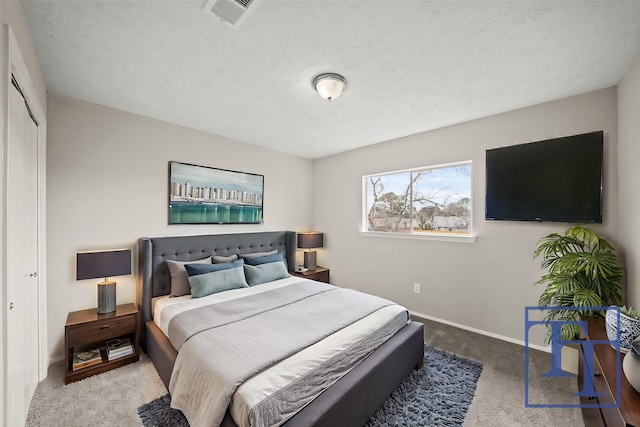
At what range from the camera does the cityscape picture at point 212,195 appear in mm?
3228

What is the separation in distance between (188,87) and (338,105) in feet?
4.56

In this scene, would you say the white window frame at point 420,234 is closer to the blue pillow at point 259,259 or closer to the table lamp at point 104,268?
the blue pillow at point 259,259

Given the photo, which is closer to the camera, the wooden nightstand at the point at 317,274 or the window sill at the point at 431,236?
the window sill at the point at 431,236

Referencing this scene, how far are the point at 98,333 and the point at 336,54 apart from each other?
10.1 feet

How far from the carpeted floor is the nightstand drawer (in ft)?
1.03

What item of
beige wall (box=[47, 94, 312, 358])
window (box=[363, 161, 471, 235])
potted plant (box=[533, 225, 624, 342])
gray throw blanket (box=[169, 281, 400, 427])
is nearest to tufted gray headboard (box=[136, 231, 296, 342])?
beige wall (box=[47, 94, 312, 358])

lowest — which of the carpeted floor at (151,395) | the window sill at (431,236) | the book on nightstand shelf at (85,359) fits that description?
the carpeted floor at (151,395)

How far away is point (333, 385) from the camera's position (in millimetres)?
1628

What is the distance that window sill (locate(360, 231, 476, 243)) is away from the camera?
3125mm

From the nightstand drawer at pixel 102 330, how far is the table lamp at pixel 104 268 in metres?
0.17

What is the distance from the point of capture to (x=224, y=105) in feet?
8.80

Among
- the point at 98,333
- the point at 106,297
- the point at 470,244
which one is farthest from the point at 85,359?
the point at 470,244

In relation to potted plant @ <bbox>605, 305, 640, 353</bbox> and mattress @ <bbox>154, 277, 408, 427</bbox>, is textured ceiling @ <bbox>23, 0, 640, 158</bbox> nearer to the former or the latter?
potted plant @ <bbox>605, 305, 640, 353</bbox>

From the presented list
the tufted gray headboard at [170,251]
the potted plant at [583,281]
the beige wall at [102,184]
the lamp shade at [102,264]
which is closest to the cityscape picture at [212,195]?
the beige wall at [102,184]
